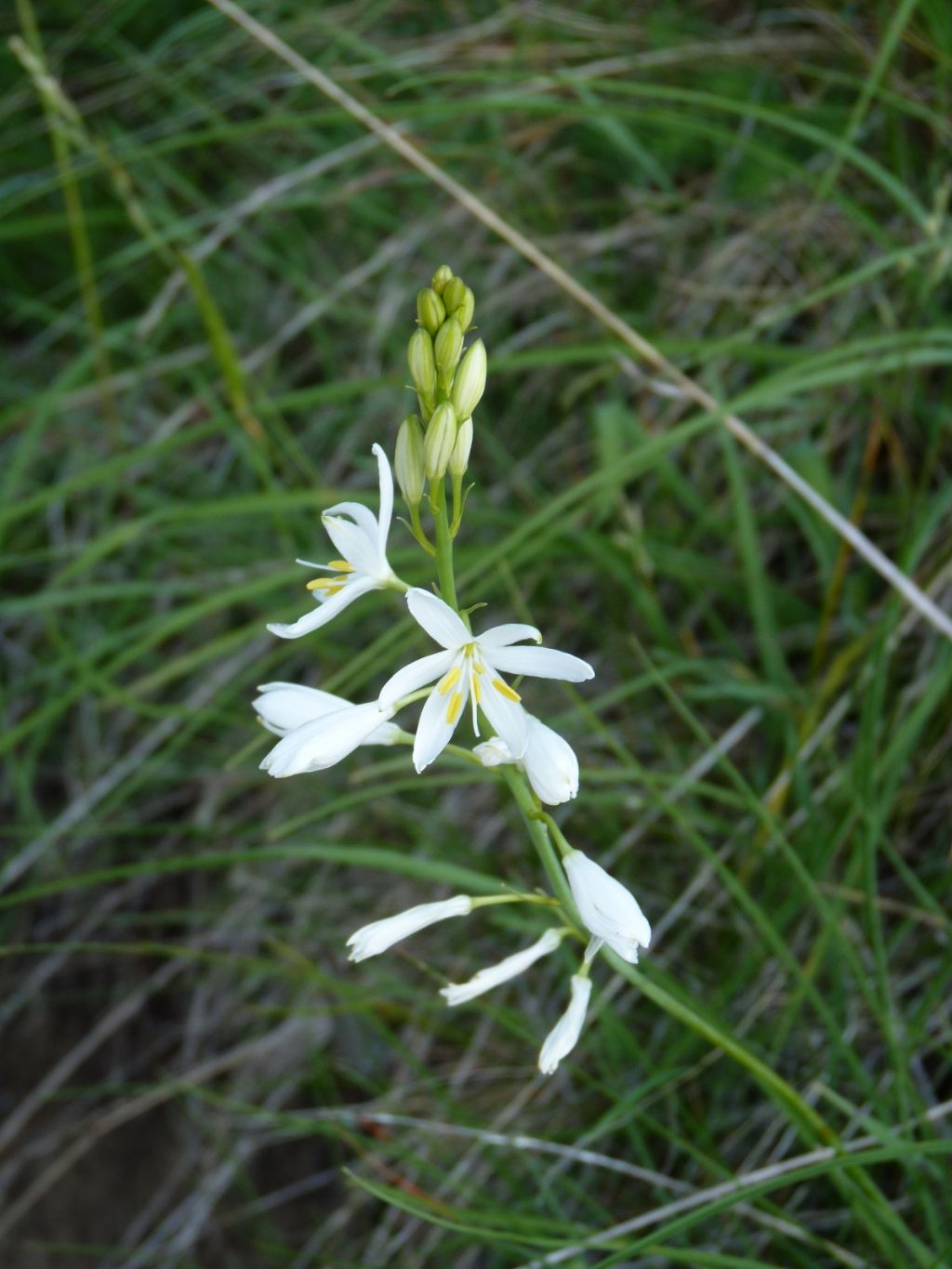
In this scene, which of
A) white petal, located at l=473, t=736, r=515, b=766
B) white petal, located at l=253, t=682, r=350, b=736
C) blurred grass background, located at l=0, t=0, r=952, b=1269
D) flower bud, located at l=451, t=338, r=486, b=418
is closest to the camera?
white petal, located at l=473, t=736, r=515, b=766

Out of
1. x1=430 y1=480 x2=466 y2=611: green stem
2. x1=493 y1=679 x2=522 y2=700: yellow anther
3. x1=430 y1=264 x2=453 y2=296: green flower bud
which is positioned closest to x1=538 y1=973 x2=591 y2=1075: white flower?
x1=493 y1=679 x2=522 y2=700: yellow anther

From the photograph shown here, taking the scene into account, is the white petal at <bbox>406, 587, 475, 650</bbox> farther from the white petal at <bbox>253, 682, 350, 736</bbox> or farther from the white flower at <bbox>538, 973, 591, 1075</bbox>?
the white flower at <bbox>538, 973, 591, 1075</bbox>

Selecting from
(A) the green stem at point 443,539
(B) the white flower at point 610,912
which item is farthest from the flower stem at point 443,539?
(B) the white flower at point 610,912

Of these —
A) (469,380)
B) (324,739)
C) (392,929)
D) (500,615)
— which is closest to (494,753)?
(324,739)

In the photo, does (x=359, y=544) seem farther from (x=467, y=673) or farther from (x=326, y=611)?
(x=467, y=673)

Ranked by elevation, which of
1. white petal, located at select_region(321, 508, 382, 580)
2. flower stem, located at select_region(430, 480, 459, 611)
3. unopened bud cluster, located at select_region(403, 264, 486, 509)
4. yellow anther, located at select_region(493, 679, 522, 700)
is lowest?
yellow anther, located at select_region(493, 679, 522, 700)

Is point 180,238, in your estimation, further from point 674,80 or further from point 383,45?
point 674,80

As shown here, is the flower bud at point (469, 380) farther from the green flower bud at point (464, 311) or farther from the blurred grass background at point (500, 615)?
the blurred grass background at point (500, 615)
